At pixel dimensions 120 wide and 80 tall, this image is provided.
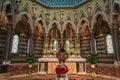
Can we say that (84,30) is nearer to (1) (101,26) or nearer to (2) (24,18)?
(1) (101,26)

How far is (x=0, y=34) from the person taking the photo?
13953mm

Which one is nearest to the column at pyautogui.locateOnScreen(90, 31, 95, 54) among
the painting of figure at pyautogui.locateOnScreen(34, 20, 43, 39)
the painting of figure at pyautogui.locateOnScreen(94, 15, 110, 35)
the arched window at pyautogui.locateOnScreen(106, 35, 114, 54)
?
the painting of figure at pyautogui.locateOnScreen(94, 15, 110, 35)

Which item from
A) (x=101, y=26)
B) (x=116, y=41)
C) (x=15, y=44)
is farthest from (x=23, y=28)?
(x=116, y=41)

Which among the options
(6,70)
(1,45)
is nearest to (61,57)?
(6,70)

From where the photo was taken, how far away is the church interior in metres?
11.8

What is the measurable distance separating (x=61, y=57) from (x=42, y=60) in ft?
20.1

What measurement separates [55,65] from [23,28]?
29.3 feet

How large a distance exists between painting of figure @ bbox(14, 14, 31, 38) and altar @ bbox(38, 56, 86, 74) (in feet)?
21.8

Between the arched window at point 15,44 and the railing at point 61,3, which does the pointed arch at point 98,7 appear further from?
the arched window at point 15,44

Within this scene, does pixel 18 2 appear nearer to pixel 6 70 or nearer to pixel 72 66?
pixel 6 70

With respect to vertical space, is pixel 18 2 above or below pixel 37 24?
above

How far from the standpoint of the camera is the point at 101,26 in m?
16.4

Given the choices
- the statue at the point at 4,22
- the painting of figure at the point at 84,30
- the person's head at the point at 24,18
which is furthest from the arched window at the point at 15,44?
the painting of figure at the point at 84,30

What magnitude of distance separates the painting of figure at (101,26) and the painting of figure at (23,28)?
10.8 metres
